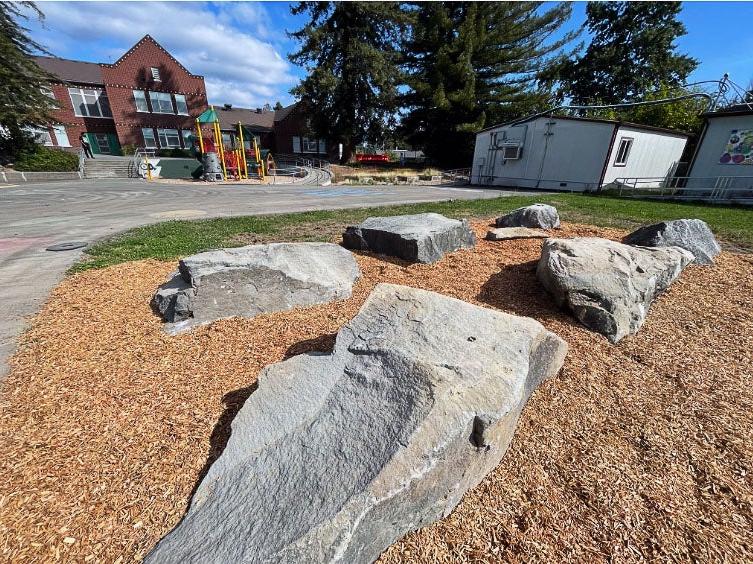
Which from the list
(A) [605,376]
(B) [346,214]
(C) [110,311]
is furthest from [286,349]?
(B) [346,214]

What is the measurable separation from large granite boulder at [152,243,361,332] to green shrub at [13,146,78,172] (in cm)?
2463

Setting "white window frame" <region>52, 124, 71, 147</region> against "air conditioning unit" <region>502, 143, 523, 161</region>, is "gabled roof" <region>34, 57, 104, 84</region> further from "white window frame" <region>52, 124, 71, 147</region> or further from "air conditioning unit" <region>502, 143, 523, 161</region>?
A: "air conditioning unit" <region>502, 143, 523, 161</region>

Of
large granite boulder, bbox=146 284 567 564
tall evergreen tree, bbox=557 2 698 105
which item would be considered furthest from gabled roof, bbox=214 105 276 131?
large granite boulder, bbox=146 284 567 564

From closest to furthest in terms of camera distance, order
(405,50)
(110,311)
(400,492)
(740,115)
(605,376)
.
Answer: (400,492) < (605,376) < (110,311) < (740,115) < (405,50)

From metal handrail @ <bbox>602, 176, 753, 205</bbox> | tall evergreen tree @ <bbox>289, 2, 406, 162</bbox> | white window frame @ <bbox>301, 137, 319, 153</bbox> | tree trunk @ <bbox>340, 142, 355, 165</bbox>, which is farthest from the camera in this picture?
white window frame @ <bbox>301, 137, 319, 153</bbox>

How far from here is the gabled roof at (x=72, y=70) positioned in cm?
2880

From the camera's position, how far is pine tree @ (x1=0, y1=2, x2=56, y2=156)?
1811 centimetres

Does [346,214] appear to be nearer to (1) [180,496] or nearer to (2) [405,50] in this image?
(1) [180,496]

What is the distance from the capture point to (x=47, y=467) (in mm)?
1743

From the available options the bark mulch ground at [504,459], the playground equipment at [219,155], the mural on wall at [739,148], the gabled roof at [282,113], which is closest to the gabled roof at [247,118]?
the gabled roof at [282,113]

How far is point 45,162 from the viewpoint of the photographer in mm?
19906

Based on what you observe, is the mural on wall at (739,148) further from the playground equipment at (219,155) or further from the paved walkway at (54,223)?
the playground equipment at (219,155)

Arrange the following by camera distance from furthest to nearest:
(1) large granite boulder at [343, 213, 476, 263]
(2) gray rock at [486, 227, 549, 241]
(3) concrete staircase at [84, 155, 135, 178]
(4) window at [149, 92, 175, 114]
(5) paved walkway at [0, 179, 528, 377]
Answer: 1. (4) window at [149, 92, 175, 114]
2. (3) concrete staircase at [84, 155, 135, 178]
3. (2) gray rock at [486, 227, 549, 241]
4. (1) large granite boulder at [343, 213, 476, 263]
5. (5) paved walkway at [0, 179, 528, 377]

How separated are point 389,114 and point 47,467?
3401cm
